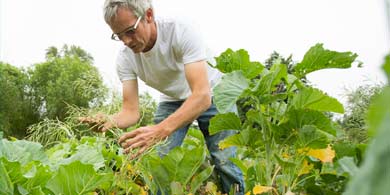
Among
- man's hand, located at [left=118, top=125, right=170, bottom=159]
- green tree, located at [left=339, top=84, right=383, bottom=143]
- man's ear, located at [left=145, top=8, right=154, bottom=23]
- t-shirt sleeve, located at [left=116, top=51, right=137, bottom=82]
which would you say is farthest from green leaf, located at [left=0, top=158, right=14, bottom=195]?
green tree, located at [left=339, top=84, right=383, bottom=143]

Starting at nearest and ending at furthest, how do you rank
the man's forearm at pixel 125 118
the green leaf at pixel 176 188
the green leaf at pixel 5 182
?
the green leaf at pixel 5 182, the green leaf at pixel 176 188, the man's forearm at pixel 125 118

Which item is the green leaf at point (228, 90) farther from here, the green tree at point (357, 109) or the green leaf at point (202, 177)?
the green tree at point (357, 109)

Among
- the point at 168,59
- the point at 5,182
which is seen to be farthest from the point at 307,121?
the point at 168,59

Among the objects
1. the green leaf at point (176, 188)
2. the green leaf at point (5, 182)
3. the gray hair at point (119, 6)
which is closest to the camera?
the green leaf at point (5, 182)

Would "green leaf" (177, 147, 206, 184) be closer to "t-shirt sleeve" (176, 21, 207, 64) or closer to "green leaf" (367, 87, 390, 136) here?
"t-shirt sleeve" (176, 21, 207, 64)

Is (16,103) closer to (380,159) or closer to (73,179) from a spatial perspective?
(73,179)

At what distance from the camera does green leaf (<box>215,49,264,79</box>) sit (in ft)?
6.30

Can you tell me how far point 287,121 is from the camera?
1761 mm

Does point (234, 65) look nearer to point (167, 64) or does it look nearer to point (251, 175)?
point (251, 175)

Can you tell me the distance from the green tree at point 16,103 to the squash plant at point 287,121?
1699 cm

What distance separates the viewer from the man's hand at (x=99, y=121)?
2416 millimetres

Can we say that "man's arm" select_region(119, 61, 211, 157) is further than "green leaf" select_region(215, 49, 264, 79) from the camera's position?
Yes

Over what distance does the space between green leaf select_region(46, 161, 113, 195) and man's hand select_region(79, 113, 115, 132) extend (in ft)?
2.19

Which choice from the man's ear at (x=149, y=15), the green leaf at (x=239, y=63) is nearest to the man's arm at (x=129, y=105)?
the man's ear at (x=149, y=15)
